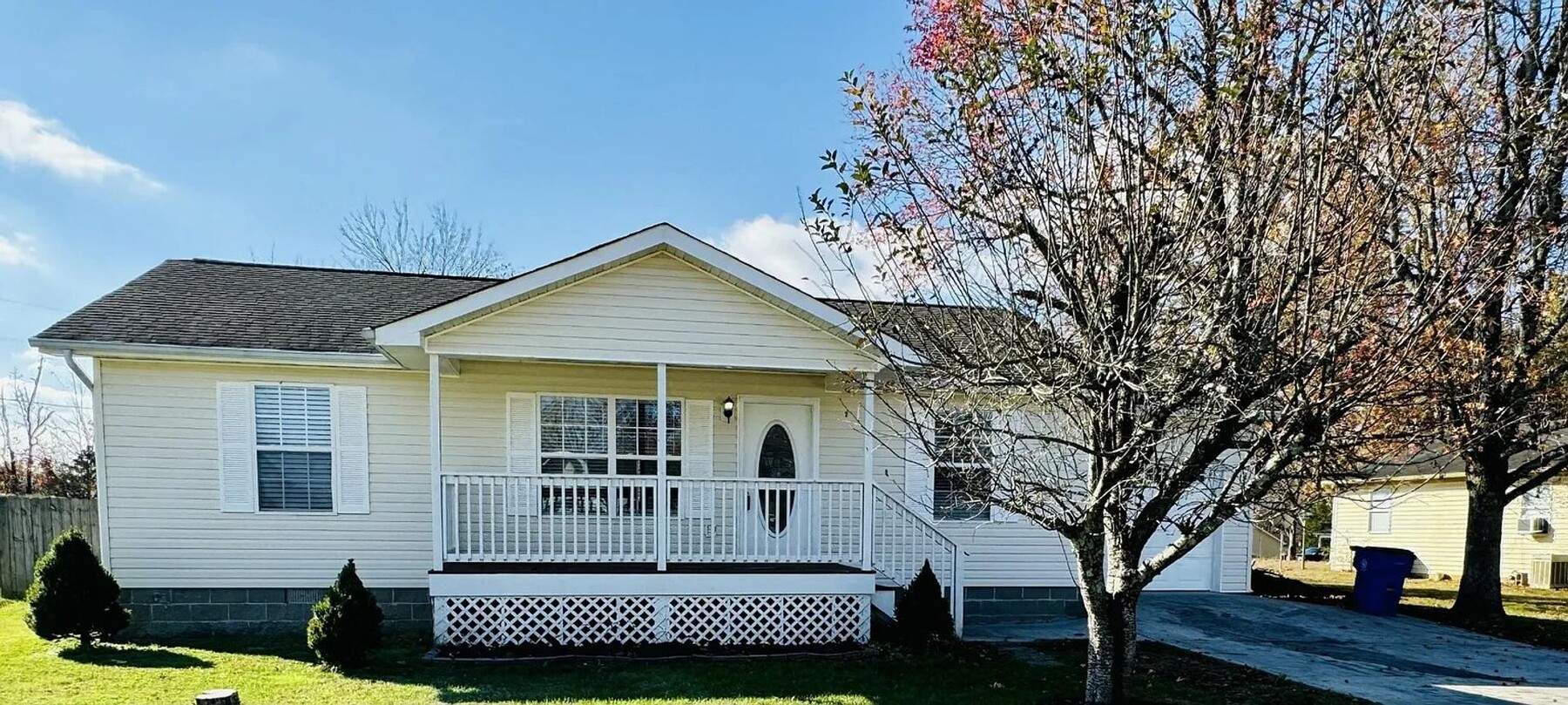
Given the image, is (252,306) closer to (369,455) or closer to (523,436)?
(369,455)

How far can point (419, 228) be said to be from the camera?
21.9 meters

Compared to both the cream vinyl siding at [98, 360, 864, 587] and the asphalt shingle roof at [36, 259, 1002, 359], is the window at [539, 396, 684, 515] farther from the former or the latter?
the asphalt shingle roof at [36, 259, 1002, 359]

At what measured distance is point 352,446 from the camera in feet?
27.5

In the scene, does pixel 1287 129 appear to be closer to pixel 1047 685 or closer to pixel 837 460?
pixel 1047 685

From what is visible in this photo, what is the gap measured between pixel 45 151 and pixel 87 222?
210 cm

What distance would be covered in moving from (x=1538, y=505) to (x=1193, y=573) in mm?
12600

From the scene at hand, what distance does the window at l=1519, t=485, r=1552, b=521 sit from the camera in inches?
643

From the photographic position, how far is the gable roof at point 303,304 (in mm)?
7250

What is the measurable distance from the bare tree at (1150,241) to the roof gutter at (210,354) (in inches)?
241

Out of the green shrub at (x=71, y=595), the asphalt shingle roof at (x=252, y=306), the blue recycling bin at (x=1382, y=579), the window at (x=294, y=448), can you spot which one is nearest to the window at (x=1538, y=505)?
the blue recycling bin at (x=1382, y=579)

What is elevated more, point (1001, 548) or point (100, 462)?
point (100, 462)

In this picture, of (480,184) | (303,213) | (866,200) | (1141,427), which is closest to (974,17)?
(866,200)

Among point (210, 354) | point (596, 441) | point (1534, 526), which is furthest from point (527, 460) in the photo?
point (1534, 526)

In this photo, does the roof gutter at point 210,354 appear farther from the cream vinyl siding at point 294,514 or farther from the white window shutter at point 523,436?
the white window shutter at point 523,436
